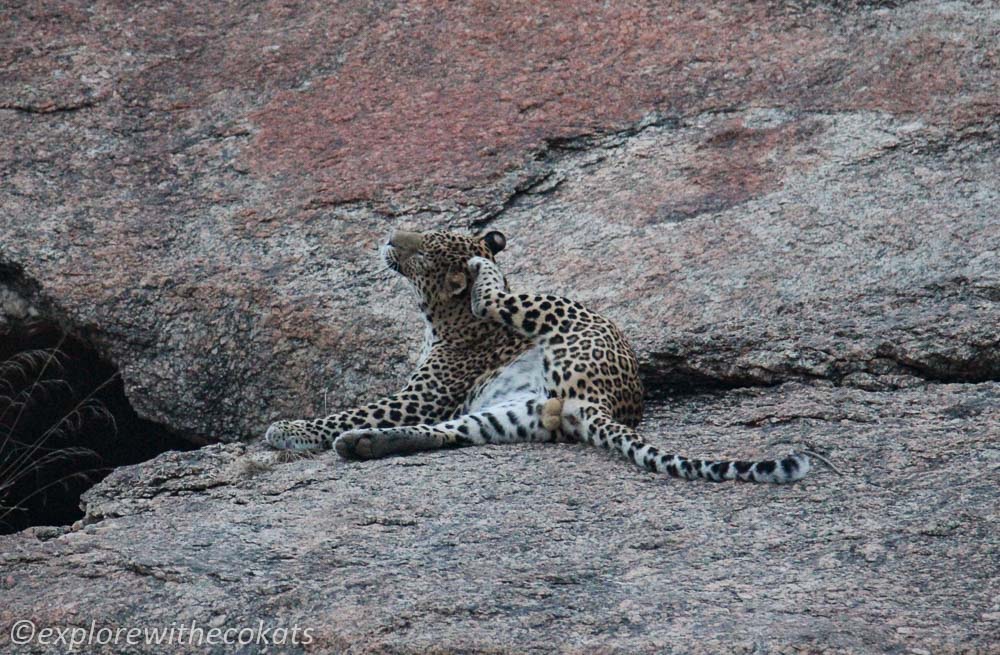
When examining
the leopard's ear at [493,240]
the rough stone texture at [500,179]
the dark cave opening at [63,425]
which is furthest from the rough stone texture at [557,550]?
the dark cave opening at [63,425]

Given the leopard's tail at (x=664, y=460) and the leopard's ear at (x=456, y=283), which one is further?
the leopard's ear at (x=456, y=283)

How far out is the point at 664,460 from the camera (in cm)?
667

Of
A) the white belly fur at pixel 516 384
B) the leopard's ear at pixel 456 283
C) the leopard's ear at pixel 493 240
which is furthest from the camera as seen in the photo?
the leopard's ear at pixel 493 240

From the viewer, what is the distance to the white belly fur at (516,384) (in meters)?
7.63

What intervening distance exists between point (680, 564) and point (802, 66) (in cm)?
582

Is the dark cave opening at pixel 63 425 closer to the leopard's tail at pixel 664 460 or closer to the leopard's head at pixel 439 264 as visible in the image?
the leopard's head at pixel 439 264

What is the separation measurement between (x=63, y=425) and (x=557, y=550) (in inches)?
196

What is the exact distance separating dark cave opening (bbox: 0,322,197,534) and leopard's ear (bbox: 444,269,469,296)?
222cm

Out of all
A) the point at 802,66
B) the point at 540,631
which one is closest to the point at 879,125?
the point at 802,66

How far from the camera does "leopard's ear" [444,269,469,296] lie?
27.5 feet

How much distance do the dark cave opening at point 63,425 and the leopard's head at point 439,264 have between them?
6.68 feet

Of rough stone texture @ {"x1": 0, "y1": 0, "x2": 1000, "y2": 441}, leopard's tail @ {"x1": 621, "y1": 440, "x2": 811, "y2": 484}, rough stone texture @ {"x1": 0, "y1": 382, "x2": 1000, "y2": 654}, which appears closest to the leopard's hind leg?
rough stone texture @ {"x1": 0, "y1": 382, "x2": 1000, "y2": 654}

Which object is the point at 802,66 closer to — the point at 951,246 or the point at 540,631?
the point at 951,246

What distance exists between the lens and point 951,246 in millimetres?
8758
